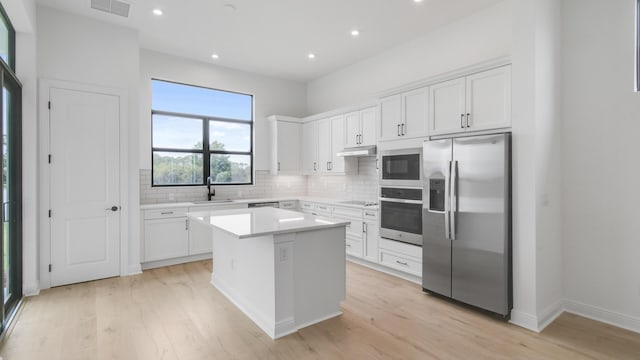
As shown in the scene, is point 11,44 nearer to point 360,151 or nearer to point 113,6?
point 113,6

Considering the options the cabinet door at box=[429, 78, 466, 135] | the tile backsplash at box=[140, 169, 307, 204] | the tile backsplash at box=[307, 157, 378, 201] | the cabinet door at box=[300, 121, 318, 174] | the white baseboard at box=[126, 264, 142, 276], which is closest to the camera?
the cabinet door at box=[429, 78, 466, 135]

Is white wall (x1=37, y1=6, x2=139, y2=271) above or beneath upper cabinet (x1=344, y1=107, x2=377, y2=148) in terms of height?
above

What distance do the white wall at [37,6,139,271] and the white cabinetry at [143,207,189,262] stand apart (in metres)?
0.23

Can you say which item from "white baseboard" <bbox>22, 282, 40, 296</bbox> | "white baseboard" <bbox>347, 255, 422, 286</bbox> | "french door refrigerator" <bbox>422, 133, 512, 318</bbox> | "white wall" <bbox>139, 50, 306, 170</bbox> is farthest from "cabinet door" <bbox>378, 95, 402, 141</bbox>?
"white baseboard" <bbox>22, 282, 40, 296</bbox>

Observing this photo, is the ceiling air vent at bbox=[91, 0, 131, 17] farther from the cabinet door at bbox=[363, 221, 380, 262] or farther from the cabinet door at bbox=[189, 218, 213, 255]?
the cabinet door at bbox=[363, 221, 380, 262]

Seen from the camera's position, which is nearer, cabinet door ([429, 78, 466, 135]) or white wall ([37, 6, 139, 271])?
cabinet door ([429, 78, 466, 135])

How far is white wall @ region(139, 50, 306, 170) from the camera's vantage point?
198 inches

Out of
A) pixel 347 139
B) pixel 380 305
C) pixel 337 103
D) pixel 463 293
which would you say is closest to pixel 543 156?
pixel 463 293

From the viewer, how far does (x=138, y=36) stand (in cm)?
441

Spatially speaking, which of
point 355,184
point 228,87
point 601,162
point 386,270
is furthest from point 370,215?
point 228,87

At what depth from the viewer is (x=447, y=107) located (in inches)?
137

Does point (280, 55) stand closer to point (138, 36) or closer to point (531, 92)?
point (138, 36)

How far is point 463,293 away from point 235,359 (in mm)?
2217

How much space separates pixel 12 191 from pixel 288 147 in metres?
3.93
